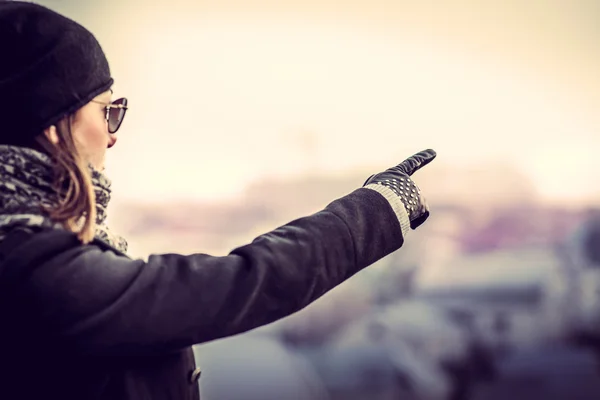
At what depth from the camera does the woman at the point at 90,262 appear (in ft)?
3.28

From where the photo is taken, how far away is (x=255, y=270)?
1057 mm

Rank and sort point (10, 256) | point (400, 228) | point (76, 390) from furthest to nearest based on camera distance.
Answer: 1. point (400, 228)
2. point (76, 390)
3. point (10, 256)

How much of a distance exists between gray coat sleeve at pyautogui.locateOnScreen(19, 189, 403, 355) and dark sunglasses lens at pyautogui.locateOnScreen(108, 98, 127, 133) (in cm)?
37

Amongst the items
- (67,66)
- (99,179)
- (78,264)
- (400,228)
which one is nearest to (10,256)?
(78,264)

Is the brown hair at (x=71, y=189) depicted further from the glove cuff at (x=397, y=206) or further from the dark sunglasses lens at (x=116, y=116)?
the glove cuff at (x=397, y=206)

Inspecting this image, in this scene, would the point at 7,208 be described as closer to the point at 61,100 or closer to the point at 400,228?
the point at 61,100

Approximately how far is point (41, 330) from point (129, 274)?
17 centimetres

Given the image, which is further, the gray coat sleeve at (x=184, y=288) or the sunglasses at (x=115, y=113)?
the sunglasses at (x=115, y=113)

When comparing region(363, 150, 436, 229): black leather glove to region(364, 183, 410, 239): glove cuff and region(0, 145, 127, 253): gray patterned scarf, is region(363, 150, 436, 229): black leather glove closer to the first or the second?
region(364, 183, 410, 239): glove cuff

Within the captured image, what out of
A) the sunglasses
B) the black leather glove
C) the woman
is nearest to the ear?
the woman

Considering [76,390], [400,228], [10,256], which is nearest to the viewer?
[10,256]

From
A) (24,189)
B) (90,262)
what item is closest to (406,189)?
(90,262)

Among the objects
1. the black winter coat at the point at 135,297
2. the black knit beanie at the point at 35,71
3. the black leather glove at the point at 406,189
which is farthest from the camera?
the black leather glove at the point at 406,189

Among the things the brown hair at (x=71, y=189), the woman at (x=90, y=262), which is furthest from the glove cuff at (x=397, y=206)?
the brown hair at (x=71, y=189)
